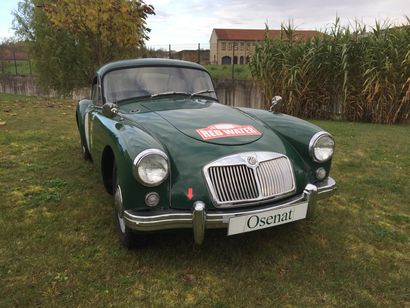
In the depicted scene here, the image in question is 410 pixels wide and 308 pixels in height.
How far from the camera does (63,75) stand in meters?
17.2

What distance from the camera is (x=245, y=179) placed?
2645mm

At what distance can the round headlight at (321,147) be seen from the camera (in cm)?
309

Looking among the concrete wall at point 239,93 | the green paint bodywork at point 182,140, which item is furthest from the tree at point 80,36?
the green paint bodywork at point 182,140

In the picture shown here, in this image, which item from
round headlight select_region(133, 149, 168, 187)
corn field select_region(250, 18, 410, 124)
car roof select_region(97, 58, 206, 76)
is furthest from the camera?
corn field select_region(250, 18, 410, 124)

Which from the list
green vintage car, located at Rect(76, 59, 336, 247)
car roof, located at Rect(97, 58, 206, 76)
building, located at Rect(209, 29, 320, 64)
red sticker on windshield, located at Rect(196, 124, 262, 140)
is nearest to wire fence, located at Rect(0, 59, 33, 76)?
building, located at Rect(209, 29, 320, 64)

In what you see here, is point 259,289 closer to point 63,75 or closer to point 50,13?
point 50,13

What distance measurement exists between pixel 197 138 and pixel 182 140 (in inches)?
4.6

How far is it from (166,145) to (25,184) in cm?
236

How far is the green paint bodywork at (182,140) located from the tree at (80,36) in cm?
847

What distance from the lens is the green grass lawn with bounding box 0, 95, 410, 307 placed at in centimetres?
241

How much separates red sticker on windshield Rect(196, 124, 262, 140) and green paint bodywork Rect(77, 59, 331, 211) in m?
0.05

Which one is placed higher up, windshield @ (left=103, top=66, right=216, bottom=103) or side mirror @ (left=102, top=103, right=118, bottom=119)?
windshield @ (left=103, top=66, right=216, bottom=103)

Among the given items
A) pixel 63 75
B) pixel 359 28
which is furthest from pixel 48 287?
pixel 63 75

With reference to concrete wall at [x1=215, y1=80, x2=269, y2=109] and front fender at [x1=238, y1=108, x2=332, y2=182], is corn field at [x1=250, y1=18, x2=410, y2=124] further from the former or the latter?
front fender at [x1=238, y1=108, x2=332, y2=182]
